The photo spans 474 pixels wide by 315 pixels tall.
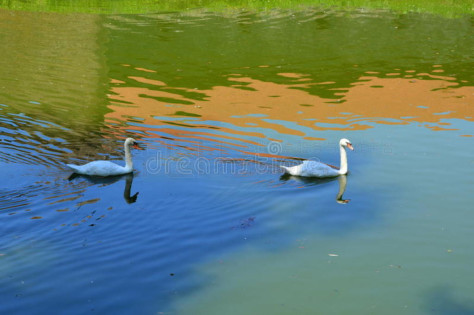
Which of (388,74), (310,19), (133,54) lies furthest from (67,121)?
(310,19)

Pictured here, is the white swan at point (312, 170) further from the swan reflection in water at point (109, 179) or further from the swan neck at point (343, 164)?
the swan reflection in water at point (109, 179)

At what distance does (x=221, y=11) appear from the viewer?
38.8m

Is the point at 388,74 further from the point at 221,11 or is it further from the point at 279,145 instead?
the point at 221,11

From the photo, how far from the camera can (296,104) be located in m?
19.7

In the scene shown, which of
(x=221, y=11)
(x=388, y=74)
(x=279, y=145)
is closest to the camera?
Result: (x=279, y=145)

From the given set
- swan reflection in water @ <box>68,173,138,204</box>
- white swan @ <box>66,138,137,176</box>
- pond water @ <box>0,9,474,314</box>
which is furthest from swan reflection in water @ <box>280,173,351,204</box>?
white swan @ <box>66,138,137,176</box>

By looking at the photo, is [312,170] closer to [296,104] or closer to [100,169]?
[100,169]

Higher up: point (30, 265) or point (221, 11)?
point (221, 11)

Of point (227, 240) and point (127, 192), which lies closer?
point (227, 240)

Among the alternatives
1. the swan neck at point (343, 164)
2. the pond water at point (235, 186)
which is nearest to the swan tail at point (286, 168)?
the pond water at point (235, 186)

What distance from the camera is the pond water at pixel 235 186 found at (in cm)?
889

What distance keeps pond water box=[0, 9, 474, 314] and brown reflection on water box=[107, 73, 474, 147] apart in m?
0.10

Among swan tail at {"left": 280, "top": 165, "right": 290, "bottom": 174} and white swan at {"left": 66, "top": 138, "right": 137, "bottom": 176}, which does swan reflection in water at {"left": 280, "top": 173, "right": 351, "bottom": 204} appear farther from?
white swan at {"left": 66, "top": 138, "right": 137, "bottom": 176}

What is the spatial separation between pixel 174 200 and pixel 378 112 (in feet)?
30.3
